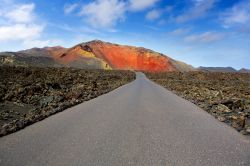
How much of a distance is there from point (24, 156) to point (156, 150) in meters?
3.01

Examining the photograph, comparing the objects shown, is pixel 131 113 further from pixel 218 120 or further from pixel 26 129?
pixel 26 129

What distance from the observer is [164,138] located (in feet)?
32.0

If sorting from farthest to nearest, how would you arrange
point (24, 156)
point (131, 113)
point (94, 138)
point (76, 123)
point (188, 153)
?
point (131, 113) < point (76, 123) < point (94, 138) < point (188, 153) < point (24, 156)

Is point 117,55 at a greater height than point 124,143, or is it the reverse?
point 117,55

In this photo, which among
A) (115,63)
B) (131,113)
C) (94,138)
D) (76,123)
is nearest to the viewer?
(94,138)

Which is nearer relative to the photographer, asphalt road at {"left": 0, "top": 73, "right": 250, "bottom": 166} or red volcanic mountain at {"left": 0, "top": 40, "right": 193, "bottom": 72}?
asphalt road at {"left": 0, "top": 73, "right": 250, "bottom": 166}

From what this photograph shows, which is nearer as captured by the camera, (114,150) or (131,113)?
(114,150)

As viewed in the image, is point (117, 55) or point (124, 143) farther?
point (117, 55)

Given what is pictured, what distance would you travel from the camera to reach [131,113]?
14945mm

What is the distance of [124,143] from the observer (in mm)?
8938

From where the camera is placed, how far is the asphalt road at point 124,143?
24.3 ft

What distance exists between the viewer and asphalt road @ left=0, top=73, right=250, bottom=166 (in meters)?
7.39

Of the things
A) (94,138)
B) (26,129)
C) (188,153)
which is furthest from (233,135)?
(26,129)

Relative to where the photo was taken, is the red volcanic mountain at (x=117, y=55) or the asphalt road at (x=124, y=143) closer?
the asphalt road at (x=124, y=143)
